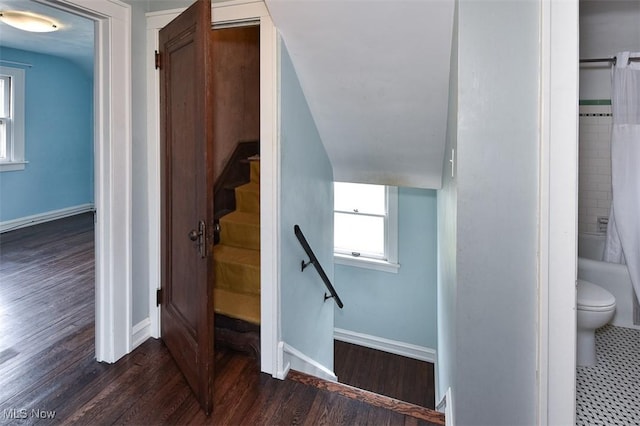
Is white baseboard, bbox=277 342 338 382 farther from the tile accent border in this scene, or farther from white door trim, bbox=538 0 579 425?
the tile accent border

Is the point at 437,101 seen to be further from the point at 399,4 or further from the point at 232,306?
the point at 232,306

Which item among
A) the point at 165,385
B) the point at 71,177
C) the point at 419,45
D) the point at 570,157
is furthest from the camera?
the point at 71,177

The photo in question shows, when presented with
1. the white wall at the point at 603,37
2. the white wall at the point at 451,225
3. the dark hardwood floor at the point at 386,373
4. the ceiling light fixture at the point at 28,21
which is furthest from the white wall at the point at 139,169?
the white wall at the point at 603,37

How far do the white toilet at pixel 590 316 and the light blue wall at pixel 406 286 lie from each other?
6.26 feet

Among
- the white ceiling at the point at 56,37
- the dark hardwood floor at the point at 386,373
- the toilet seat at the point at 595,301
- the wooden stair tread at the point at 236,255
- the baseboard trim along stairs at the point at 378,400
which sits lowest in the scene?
the dark hardwood floor at the point at 386,373

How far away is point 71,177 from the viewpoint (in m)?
6.01

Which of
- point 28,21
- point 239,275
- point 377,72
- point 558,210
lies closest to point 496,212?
point 558,210

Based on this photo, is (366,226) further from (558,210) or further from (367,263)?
(558,210)

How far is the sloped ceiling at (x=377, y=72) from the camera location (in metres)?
1.80

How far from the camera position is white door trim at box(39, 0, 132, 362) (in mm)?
2104

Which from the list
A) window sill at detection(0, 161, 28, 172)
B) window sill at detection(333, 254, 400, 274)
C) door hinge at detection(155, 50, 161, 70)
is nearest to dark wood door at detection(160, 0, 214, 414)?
door hinge at detection(155, 50, 161, 70)

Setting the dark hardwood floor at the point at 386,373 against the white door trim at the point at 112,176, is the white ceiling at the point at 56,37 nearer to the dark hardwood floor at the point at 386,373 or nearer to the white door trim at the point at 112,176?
the white door trim at the point at 112,176

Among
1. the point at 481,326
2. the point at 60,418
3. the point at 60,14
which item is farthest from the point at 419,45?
the point at 60,14

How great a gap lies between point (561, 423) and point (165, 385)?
184cm
